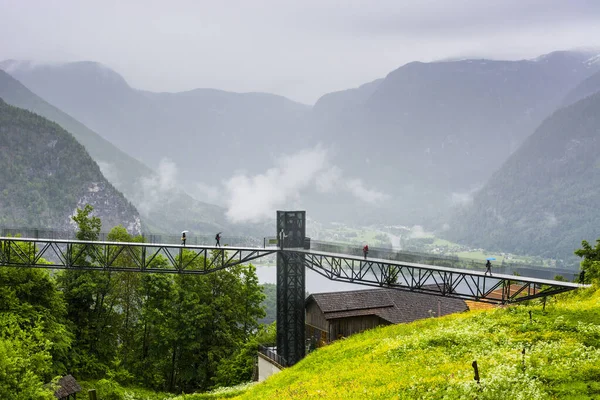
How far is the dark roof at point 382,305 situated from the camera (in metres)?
44.0

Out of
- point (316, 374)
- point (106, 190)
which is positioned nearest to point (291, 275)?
point (316, 374)

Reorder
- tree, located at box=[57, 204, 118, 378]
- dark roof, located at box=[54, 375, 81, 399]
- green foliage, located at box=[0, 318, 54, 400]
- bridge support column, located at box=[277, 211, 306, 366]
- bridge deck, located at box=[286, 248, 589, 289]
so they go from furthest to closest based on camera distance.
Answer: tree, located at box=[57, 204, 118, 378], bridge support column, located at box=[277, 211, 306, 366], dark roof, located at box=[54, 375, 81, 399], bridge deck, located at box=[286, 248, 589, 289], green foliage, located at box=[0, 318, 54, 400]

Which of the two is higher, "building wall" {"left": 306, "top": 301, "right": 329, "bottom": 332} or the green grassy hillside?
the green grassy hillside

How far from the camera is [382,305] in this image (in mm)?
45281

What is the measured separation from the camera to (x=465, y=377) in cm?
1628

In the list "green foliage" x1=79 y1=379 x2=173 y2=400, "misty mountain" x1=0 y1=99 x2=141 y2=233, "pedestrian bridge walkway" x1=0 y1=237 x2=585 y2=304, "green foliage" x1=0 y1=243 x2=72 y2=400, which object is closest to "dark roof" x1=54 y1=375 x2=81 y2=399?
"green foliage" x1=0 y1=243 x2=72 y2=400

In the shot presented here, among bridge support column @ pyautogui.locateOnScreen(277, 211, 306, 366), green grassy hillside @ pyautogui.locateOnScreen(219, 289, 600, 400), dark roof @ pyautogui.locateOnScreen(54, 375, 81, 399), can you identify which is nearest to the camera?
green grassy hillside @ pyautogui.locateOnScreen(219, 289, 600, 400)

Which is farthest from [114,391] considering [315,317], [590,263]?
[590,263]

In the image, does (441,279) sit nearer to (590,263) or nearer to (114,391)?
(590,263)

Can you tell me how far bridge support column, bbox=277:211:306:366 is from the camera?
41.1 meters

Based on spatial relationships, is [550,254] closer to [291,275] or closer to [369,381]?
[291,275]

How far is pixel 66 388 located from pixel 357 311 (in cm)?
2161

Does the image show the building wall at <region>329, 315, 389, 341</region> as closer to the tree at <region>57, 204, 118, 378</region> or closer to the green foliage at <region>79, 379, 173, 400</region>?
the green foliage at <region>79, 379, 173, 400</region>

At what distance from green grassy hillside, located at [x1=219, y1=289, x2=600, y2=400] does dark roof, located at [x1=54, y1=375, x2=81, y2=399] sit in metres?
16.3
